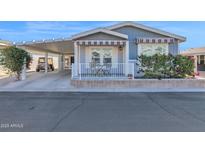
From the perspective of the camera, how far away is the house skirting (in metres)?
16.5

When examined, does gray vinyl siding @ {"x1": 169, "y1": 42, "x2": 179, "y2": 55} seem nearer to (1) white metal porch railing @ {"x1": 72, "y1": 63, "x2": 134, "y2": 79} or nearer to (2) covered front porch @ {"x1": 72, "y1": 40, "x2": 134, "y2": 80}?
(2) covered front porch @ {"x1": 72, "y1": 40, "x2": 134, "y2": 80}

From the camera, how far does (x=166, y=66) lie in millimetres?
17672

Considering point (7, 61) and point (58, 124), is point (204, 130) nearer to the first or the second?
point (58, 124)

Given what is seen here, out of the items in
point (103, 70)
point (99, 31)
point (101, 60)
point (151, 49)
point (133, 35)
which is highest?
point (99, 31)

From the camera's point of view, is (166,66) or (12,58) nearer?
(166,66)

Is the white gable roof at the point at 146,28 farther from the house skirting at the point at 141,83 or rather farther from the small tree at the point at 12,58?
the small tree at the point at 12,58

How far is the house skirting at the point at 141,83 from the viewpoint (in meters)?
16.5

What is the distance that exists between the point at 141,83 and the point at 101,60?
4483 millimetres

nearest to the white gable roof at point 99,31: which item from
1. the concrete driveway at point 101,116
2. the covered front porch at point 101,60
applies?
the covered front porch at point 101,60

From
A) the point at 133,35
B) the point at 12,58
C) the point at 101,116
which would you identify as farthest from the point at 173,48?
the point at 101,116

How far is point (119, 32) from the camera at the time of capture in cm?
2006

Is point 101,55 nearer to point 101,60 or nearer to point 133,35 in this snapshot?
point 101,60

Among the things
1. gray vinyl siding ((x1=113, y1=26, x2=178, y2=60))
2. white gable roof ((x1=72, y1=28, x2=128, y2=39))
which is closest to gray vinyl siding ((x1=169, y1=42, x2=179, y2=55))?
gray vinyl siding ((x1=113, y1=26, x2=178, y2=60))

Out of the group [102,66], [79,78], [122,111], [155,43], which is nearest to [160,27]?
[155,43]
